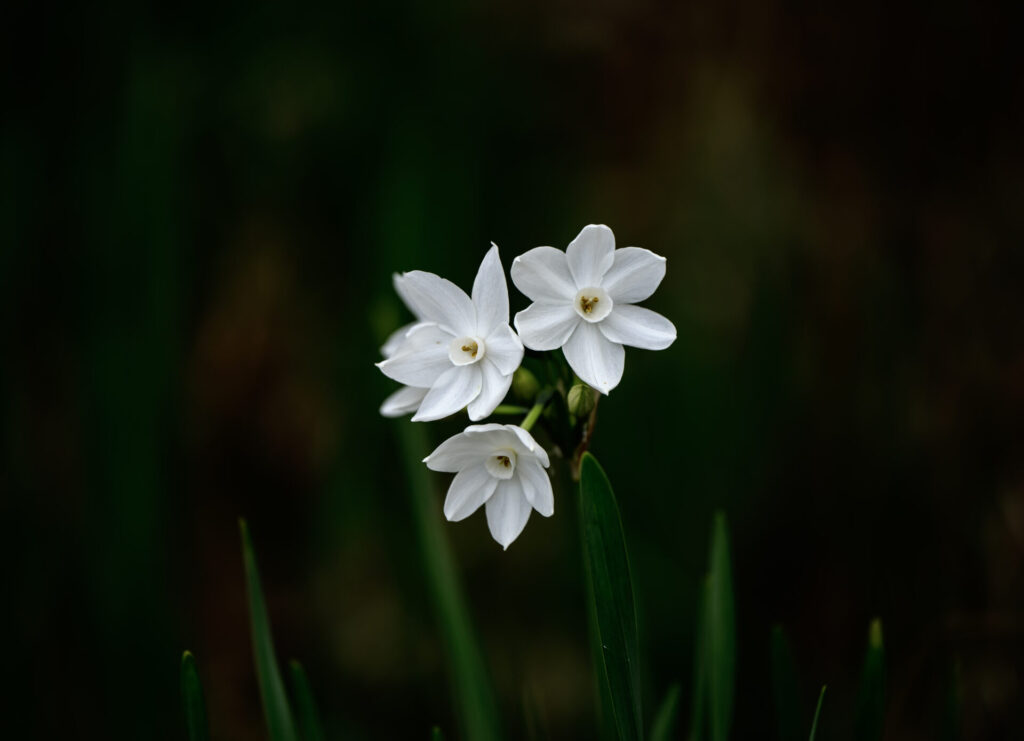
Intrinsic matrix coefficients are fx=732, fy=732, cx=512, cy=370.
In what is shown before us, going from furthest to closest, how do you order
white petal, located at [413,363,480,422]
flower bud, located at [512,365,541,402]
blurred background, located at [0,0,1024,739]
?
blurred background, located at [0,0,1024,739]
flower bud, located at [512,365,541,402]
white petal, located at [413,363,480,422]

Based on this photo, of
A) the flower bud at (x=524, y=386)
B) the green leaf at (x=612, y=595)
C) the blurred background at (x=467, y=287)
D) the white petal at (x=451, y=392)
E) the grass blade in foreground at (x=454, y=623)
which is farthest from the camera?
the blurred background at (x=467, y=287)

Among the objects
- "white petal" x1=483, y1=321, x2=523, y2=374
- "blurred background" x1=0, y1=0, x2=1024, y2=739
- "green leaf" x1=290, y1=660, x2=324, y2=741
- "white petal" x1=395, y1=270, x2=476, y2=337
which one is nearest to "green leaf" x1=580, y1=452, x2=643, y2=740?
"white petal" x1=483, y1=321, x2=523, y2=374

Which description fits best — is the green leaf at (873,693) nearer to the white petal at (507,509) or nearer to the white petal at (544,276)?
the white petal at (507,509)

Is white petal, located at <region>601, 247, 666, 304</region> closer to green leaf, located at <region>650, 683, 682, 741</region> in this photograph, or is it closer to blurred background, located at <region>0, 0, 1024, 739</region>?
green leaf, located at <region>650, 683, 682, 741</region>

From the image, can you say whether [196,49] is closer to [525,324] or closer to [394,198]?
[394,198]

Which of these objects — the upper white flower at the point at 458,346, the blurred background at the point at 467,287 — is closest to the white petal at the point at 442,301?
the upper white flower at the point at 458,346

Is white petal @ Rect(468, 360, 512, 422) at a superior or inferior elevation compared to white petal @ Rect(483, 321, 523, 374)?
inferior
